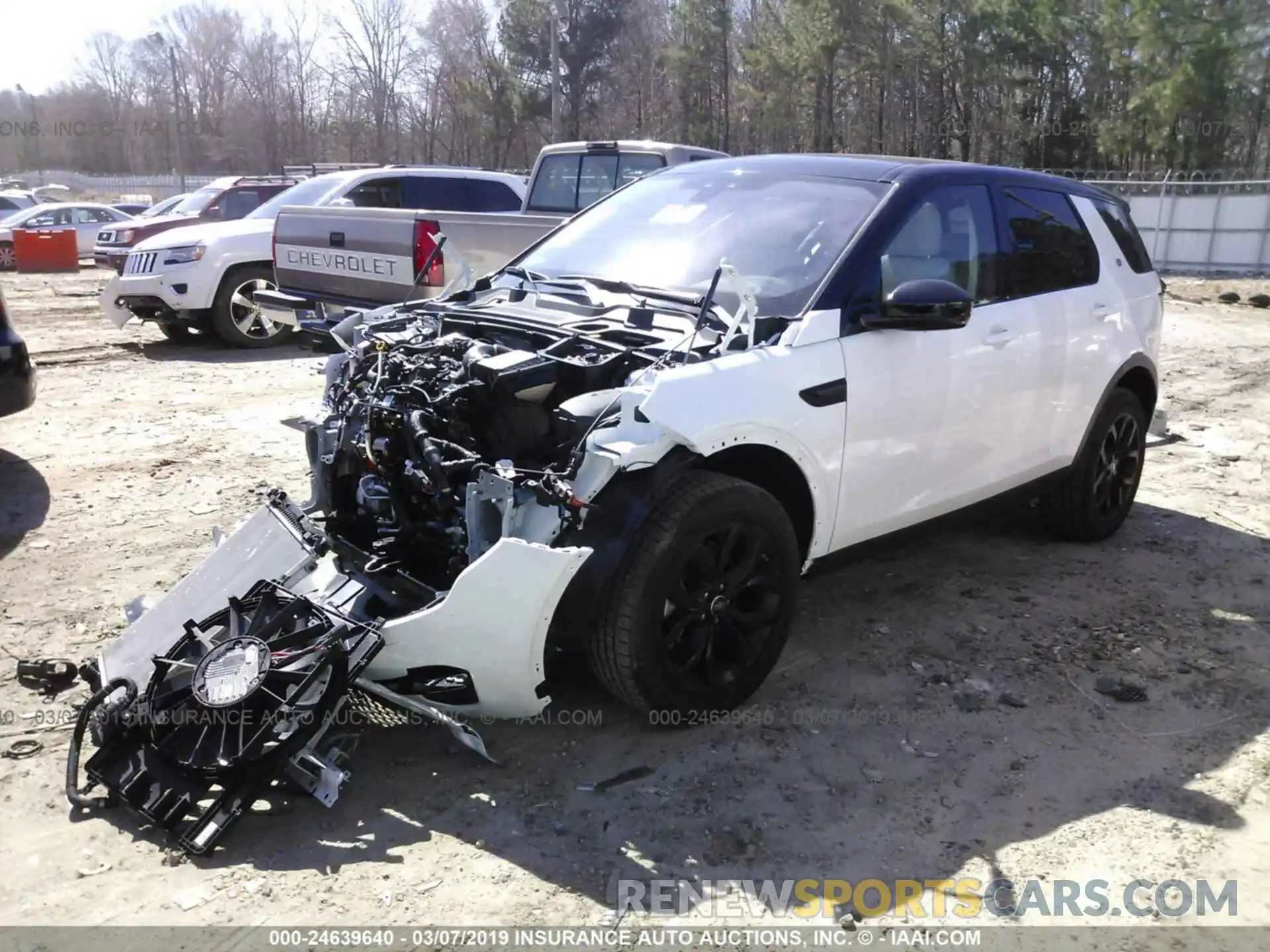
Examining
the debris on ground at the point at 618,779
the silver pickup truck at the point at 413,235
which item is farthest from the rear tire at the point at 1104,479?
the silver pickup truck at the point at 413,235

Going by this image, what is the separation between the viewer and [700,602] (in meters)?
3.41

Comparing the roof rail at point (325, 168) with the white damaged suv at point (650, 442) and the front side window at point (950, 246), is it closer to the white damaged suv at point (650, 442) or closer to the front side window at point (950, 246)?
the white damaged suv at point (650, 442)

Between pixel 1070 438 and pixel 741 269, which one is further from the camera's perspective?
pixel 1070 438

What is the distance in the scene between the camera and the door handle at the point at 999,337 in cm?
432

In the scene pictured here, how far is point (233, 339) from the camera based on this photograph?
436 inches

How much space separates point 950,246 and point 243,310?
872cm

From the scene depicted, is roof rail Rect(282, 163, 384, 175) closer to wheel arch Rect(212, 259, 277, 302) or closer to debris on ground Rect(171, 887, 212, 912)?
wheel arch Rect(212, 259, 277, 302)

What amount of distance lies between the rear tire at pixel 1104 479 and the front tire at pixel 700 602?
2329 mm

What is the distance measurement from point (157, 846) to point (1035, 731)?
114 inches

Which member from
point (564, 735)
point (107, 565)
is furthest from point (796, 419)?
point (107, 565)

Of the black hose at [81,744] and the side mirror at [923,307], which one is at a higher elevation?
the side mirror at [923,307]

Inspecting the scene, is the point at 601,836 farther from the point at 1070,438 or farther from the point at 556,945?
the point at 1070,438

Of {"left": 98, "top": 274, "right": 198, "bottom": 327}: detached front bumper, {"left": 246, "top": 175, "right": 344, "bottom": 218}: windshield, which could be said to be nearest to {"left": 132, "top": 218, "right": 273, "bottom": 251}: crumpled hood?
{"left": 246, "top": 175, "right": 344, "bottom": 218}: windshield

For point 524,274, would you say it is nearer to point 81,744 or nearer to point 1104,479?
point 81,744
